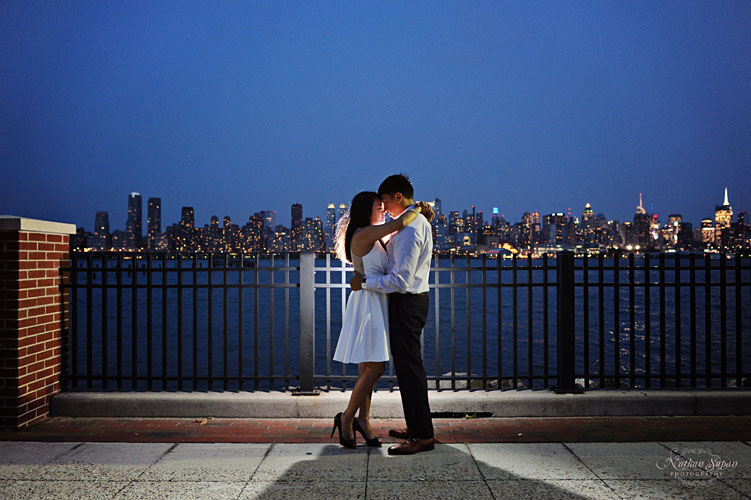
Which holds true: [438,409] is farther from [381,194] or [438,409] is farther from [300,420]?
[381,194]

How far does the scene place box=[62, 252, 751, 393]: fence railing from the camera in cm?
577

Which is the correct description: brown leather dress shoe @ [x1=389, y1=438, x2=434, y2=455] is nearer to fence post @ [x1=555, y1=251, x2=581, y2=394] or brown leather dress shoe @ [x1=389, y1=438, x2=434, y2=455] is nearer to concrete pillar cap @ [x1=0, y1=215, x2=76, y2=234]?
fence post @ [x1=555, y1=251, x2=581, y2=394]

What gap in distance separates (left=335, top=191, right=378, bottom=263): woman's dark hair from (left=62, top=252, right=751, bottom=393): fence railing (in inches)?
22.5

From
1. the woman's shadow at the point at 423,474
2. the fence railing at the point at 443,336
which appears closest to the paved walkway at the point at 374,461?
the woman's shadow at the point at 423,474

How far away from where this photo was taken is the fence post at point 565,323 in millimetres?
5797

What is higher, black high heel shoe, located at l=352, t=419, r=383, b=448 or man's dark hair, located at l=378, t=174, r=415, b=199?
man's dark hair, located at l=378, t=174, r=415, b=199

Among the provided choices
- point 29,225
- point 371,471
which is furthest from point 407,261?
point 29,225

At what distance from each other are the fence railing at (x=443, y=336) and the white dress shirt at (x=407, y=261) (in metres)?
0.72

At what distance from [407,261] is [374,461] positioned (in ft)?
4.94

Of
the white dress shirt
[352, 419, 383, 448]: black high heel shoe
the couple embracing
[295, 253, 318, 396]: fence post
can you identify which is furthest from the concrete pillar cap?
[352, 419, 383, 448]: black high heel shoe

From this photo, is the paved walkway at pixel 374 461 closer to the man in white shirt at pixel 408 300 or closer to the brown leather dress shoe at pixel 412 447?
the brown leather dress shoe at pixel 412 447

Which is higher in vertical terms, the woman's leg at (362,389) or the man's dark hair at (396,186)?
the man's dark hair at (396,186)

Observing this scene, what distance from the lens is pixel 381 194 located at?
4.54 meters

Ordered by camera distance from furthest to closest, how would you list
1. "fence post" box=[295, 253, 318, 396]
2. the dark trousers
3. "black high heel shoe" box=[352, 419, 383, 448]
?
"fence post" box=[295, 253, 318, 396]
"black high heel shoe" box=[352, 419, 383, 448]
the dark trousers
